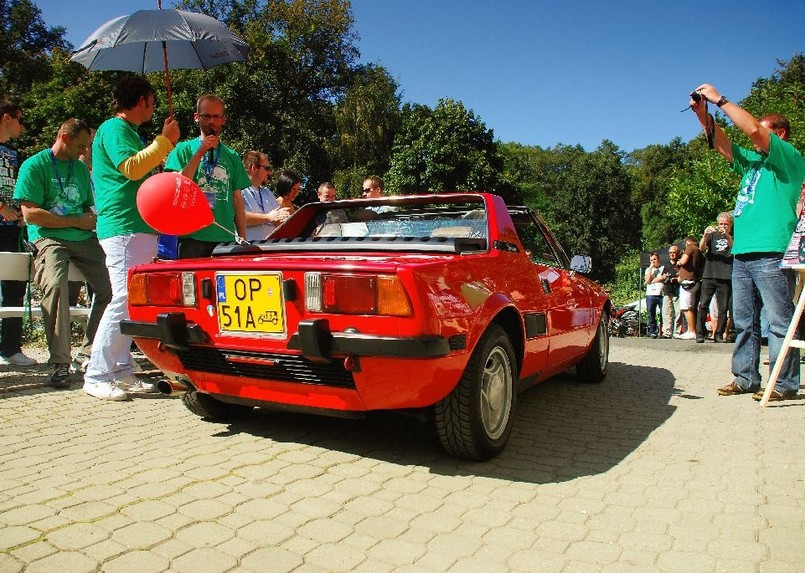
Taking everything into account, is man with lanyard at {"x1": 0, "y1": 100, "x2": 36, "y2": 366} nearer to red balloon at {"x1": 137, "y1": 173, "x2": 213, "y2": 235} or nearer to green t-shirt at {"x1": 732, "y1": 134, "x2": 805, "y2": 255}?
red balloon at {"x1": 137, "y1": 173, "x2": 213, "y2": 235}

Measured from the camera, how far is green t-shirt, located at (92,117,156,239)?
13.4 ft

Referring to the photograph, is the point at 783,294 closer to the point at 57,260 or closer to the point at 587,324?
the point at 587,324

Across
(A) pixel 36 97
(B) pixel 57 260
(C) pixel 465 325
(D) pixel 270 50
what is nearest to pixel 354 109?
(D) pixel 270 50

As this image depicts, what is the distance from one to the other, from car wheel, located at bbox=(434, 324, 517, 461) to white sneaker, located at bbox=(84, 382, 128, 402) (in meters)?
2.50

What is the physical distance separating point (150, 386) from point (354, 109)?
29416 millimetres

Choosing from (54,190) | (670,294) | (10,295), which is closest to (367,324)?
(54,190)

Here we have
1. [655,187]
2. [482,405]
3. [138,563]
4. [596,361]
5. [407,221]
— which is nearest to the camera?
[138,563]

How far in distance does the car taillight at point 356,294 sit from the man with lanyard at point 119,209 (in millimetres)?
2038

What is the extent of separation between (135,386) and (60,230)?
1.30 metres

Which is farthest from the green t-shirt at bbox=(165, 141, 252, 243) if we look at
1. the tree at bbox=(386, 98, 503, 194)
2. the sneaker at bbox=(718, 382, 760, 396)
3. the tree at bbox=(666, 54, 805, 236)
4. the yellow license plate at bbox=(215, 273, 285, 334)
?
the tree at bbox=(386, 98, 503, 194)

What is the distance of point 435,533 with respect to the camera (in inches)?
86.5

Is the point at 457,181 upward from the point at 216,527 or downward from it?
upward

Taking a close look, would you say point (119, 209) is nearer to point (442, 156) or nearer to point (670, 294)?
point (670, 294)

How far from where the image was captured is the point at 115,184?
416cm
